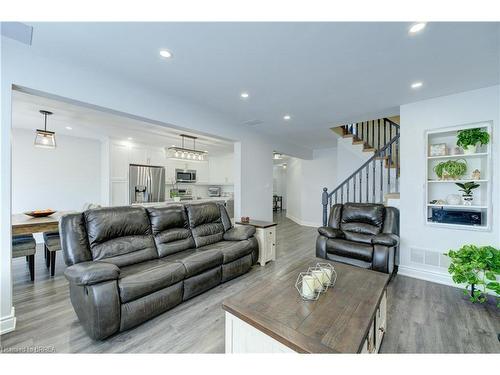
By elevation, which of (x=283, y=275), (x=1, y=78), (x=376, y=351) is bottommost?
(x=376, y=351)

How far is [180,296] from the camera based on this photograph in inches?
91.7

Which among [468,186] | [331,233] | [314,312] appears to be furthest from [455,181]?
[314,312]

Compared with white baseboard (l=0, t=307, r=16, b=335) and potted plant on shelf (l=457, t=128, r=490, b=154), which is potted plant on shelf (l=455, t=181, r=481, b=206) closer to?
potted plant on shelf (l=457, t=128, r=490, b=154)

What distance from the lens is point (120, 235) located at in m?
2.50

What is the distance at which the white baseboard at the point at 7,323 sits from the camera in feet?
6.06

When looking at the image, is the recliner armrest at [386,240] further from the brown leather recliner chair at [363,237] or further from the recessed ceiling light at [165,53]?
the recessed ceiling light at [165,53]

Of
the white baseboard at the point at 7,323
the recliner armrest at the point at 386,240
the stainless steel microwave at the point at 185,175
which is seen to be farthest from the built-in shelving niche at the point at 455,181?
the stainless steel microwave at the point at 185,175

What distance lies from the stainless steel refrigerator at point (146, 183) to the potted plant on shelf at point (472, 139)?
6.67m

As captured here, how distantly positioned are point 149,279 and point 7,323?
1229 mm

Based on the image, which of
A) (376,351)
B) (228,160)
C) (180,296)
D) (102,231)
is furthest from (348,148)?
(102,231)

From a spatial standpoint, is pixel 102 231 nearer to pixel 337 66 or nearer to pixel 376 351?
pixel 376 351

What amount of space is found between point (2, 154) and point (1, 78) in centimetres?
67

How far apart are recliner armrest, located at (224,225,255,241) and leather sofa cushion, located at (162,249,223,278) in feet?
1.91
